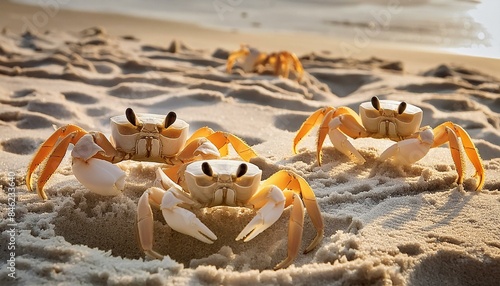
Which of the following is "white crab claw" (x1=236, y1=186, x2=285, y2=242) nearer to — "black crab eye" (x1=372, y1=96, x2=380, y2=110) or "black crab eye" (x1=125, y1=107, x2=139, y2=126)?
"black crab eye" (x1=125, y1=107, x2=139, y2=126)

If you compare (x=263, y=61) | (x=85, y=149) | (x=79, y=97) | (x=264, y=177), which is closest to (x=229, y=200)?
(x=85, y=149)

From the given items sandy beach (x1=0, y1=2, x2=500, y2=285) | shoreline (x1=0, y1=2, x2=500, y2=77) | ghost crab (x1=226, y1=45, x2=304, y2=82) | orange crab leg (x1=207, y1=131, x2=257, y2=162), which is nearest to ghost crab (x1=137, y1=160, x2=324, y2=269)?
sandy beach (x1=0, y1=2, x2=500, y2=285)

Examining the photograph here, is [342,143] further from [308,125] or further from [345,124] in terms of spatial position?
[308,125]

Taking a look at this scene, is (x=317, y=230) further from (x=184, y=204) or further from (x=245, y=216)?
(x=184, y=204)

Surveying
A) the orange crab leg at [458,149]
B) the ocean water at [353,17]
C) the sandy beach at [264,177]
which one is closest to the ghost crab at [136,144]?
the sandy beach at [264,177]

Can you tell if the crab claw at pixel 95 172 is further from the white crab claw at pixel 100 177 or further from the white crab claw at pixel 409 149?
the white crab claw at pixel 409 149
